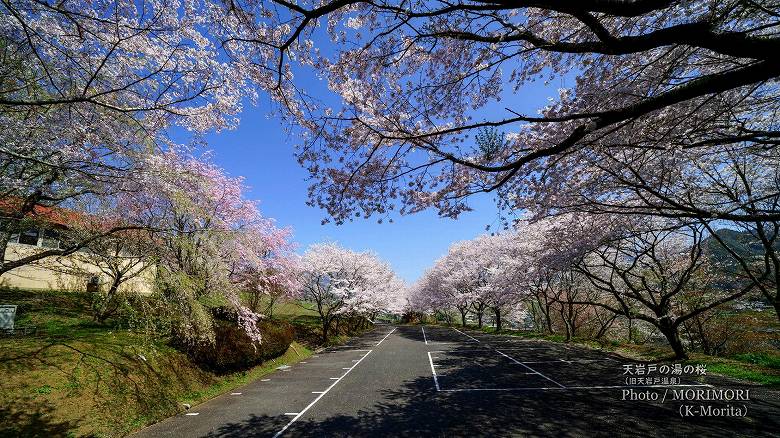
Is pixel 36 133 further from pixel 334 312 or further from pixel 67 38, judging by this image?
pixel 334 312

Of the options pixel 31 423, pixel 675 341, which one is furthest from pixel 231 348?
pixel 675 341

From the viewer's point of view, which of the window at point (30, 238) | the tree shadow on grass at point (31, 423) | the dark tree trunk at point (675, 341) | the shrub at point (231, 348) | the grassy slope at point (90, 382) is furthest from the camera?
the window at point (30, 238)

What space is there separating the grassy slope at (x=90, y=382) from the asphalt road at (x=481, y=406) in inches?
26.7

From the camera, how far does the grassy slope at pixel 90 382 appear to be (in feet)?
17.7

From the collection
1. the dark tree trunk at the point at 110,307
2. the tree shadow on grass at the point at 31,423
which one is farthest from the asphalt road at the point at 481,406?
the dark tree trunk at the point at 110,307

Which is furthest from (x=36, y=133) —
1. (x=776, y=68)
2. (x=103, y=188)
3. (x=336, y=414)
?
(x=776, y=68)

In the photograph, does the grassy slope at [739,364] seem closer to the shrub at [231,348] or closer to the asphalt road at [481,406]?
the asphalt road at [481,406]

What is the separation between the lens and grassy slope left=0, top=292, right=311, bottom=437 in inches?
212

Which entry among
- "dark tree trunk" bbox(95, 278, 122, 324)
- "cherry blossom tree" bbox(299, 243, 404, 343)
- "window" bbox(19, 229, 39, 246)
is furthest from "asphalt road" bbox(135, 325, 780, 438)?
"window" bbox(19, 229, 39, 246)

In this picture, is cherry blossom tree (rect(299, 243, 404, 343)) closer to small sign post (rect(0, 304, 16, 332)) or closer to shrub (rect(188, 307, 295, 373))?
shrub (rect(188, 307, 295, 373))

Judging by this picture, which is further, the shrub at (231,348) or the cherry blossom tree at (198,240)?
the shrub at (231,348)

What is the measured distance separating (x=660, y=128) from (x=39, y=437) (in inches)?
472

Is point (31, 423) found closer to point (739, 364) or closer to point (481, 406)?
point (481, 406)

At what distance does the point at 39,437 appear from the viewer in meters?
5.00
